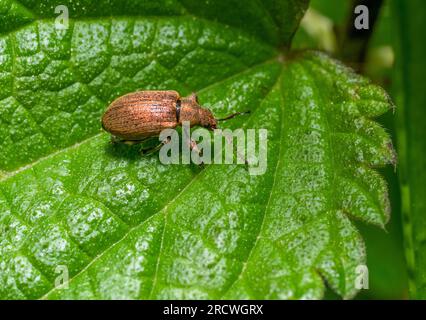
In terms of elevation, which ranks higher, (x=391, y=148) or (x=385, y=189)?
(x=391, y=148)

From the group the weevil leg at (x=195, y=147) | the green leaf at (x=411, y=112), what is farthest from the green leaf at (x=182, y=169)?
the green leaf at (x=411, y=112)

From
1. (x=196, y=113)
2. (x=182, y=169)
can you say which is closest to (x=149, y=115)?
(x=196, y=113)

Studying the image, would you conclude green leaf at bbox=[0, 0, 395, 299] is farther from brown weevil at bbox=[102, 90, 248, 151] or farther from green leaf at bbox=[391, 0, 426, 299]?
green leaf at bbox=[391, 0, 426, 299]

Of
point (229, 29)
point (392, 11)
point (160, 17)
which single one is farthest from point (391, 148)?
point (160, 17)

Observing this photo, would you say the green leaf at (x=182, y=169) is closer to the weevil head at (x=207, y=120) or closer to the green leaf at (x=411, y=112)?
the weevil head at (x=207, y=120)

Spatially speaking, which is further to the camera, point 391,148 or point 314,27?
point 314,27

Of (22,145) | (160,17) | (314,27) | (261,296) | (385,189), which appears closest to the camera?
(261,296)
